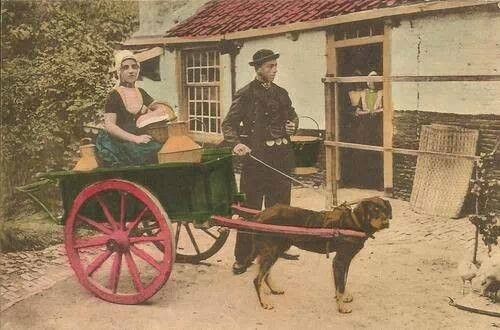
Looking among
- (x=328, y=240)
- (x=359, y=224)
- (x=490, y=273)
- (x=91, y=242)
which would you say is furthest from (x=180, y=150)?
(x=490, y=273)

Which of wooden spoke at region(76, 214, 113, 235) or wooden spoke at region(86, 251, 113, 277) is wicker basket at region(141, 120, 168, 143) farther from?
wooden spoke at region(86, 251, 113, 277)

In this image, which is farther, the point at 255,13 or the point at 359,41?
the point at 255,13

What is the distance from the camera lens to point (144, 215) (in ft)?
12.1

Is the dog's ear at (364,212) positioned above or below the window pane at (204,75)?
below

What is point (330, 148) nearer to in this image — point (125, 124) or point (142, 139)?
point (142, 139)

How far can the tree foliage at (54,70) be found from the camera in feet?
13.2

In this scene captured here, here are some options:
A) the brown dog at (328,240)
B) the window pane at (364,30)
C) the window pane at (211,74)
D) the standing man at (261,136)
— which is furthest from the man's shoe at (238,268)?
the window pane at (364,30)

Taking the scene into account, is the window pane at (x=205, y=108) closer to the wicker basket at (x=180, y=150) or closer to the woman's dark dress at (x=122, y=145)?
the wicker basket at (x=180, y=150)

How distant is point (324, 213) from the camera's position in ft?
11.2

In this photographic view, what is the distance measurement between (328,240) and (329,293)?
1.04 feet

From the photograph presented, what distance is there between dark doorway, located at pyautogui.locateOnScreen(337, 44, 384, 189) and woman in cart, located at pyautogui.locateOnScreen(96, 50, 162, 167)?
120 centimetres

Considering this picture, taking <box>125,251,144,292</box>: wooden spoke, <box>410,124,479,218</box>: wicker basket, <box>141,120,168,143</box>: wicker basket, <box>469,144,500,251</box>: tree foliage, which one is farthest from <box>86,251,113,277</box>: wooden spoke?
<box>469,144,500,251</box>: tree foliage

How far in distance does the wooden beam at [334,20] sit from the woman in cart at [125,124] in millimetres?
250

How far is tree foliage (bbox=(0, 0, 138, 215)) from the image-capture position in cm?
402
